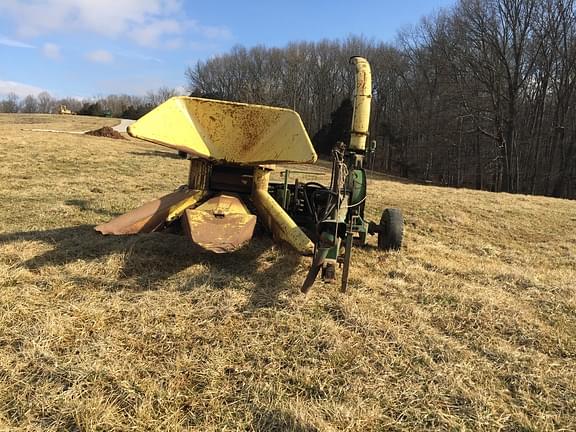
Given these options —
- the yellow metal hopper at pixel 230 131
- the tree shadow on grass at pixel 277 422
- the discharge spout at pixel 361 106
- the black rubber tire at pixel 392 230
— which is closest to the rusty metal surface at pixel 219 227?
the yellow metal hopper at pixel 230 131

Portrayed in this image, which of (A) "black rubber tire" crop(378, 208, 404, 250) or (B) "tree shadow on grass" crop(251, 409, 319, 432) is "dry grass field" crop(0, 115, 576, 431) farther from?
(A) "black rubber tire" crop(378, 208, 404, 250)

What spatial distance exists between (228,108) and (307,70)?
44975 mm

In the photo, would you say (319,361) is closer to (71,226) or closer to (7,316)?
(7,316)

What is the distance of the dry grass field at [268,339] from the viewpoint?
236 cm

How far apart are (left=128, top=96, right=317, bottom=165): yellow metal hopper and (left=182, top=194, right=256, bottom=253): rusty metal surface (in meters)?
0.76

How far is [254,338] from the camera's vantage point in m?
3.06

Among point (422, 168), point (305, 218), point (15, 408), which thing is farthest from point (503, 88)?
point (15, 408)

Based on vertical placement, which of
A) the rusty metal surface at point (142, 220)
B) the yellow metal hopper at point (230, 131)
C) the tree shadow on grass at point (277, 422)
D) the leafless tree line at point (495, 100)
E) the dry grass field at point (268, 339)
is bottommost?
the tree shadow on grass at point (277, 422)

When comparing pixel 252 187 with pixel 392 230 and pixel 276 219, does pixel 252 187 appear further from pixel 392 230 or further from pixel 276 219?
pixel 392 230

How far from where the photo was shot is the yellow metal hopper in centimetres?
455

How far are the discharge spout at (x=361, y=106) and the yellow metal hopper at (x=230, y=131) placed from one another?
1.78 ft

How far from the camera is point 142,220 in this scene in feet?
14.4

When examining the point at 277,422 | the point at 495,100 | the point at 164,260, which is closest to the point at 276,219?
the point at 164,260

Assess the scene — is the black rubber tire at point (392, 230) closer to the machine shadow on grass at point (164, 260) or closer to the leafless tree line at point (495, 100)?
the machine shadow on grass at point (164, 260)
